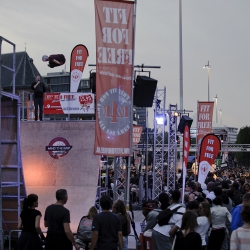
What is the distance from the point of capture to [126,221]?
29.2 feet

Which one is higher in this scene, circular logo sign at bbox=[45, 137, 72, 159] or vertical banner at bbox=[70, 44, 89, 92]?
vertical banner at bbox=[70, 44, 89, 92]

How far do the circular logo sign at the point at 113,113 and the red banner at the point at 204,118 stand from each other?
17.1 meters

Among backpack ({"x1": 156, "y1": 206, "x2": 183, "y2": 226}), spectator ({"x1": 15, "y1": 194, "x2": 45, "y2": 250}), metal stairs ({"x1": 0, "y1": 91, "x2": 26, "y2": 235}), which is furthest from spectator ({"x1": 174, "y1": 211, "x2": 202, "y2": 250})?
metal stairs ({"x1": 0, "y1": 91, "x2": 26, "y2": 235})

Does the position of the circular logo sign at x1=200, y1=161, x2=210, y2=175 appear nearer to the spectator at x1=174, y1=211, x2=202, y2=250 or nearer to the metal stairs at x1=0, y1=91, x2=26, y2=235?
the metal stairs at x1=0, y1=91, x2=26, y2=235

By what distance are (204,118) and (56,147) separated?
13.7 meters

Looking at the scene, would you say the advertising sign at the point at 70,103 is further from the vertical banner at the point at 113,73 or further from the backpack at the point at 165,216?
the backpack at the point at 165,216

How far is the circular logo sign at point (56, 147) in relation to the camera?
14.6 m

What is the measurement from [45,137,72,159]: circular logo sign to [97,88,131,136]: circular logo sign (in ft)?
16.7

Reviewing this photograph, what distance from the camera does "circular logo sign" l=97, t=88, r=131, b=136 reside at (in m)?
9.66

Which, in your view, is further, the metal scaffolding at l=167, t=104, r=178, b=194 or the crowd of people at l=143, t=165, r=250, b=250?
the metal scaffolding at l=167, t=104, r=178, b=194

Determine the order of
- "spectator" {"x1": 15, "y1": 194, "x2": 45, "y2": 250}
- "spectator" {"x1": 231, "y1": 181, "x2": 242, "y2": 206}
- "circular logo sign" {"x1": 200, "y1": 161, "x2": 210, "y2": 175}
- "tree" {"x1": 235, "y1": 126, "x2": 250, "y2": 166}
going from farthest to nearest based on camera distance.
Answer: "tree" {"x1": 235, "y1": 126, "x2": 250, "y2": 166}, "circular logo sign" {"x1": 200, "y1": 161, "x2": 210, "y2": 175}, "spectator" {"x1": 231, "y1": 181, "x2": 242, "y2": 206}, "spectator" {"x1": 15, "y1": 194, "x2": 45, "y2": 250}

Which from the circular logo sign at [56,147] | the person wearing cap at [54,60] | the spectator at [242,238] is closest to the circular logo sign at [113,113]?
the spectator at [242,238]

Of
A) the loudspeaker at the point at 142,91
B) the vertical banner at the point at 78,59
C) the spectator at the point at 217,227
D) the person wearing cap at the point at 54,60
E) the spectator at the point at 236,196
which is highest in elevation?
the vertical banner at the point at 78,59

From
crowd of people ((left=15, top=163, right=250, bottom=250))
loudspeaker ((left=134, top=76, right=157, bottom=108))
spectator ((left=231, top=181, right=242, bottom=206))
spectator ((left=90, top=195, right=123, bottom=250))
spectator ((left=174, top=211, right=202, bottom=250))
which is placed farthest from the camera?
spectator ((left=231, top=181, right=242, bottom=206))
